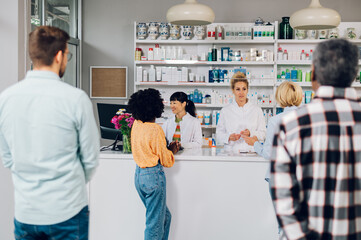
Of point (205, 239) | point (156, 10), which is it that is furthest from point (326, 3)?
point (205, 239)

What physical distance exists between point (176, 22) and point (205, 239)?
6.18 ft

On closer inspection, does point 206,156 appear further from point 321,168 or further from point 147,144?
point 321,168

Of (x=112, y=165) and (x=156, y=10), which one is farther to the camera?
(x=156, y=10)

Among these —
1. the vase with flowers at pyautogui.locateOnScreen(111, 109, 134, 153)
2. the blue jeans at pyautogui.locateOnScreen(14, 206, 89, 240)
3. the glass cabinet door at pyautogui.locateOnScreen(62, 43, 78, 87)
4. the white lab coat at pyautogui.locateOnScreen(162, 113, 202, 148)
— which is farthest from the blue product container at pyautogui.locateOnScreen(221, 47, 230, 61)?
the blue jeans at pyautogui.locateOnScreen(14, 206, 89, 240)

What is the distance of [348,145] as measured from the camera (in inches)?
51.1

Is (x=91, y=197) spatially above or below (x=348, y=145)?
below

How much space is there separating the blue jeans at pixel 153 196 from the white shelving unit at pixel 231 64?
128 inches

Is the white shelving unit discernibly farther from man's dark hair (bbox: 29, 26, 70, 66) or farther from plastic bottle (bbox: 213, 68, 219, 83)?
man's dark hair (bbox: 29, 26, 70, 66)

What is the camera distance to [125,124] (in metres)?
3.23

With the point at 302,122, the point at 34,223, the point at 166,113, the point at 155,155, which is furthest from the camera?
the point at 166,113

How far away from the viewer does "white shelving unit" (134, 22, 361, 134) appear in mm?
5896

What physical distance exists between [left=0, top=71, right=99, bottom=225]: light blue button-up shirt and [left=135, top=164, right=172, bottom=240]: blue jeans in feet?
3.65

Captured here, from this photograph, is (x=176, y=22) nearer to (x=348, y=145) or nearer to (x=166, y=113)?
(x=348, y=145)

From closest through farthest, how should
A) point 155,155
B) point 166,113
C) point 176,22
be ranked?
point 155,155, point 176,22, point 166,113
